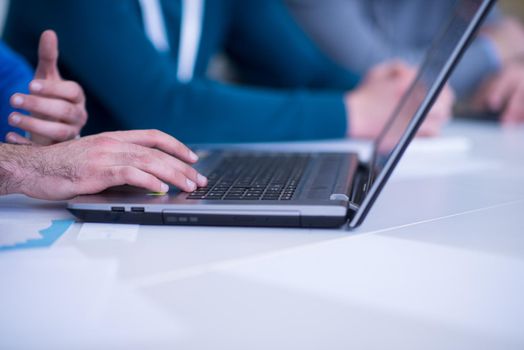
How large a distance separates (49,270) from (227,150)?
0.53m

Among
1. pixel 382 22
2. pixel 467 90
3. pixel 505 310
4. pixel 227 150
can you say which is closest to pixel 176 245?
pixel 505 310

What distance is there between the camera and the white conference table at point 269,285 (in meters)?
0.43

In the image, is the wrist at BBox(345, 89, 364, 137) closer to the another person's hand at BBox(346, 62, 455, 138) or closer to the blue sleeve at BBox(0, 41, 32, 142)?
the another person's hand at BBox(346, 62, 455, 138)

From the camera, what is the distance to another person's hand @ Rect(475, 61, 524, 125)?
5.22 ft

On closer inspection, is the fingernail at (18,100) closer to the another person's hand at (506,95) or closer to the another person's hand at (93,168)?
the another person's hand at (93,168)

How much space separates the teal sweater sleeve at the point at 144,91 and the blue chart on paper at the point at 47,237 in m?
0.50

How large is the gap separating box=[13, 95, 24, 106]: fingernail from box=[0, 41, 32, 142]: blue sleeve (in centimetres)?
8

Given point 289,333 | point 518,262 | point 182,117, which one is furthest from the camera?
point 182,117

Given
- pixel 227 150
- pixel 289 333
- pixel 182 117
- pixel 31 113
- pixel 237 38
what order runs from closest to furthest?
pixel 289 333
pixel 31 113
pixel 227 150
pixel 182 117
pixel 237 38

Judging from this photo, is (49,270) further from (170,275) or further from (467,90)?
(467,90)

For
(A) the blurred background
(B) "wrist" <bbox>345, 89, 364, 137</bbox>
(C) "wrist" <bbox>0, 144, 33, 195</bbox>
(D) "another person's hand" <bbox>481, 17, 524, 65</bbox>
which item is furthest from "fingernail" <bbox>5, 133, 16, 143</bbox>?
(A) the blurred background

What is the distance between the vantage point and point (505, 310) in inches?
18.3

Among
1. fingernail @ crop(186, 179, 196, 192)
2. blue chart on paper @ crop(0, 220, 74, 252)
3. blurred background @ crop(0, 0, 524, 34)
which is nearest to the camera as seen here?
blue chart on paper @ crop(0, 220, 74, 252)

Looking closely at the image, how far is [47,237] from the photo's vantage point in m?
0.61
